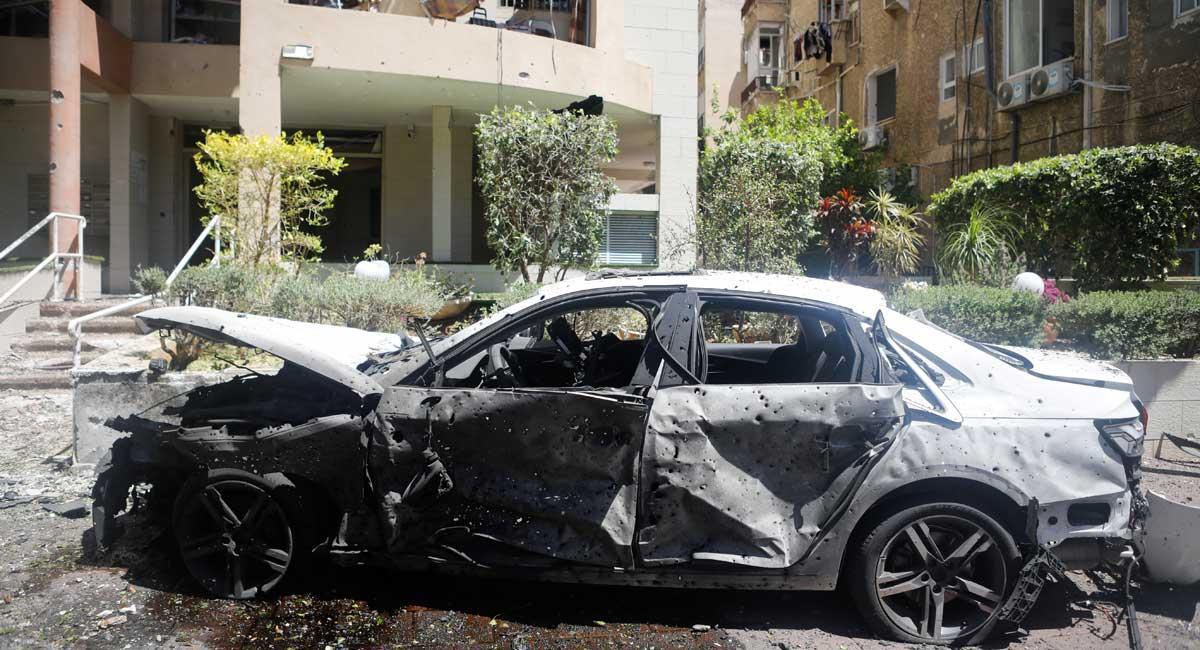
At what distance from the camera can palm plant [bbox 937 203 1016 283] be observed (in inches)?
433

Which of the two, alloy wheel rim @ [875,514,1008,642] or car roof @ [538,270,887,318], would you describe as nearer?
alloy wheel rim @ [875,514,1008,642]

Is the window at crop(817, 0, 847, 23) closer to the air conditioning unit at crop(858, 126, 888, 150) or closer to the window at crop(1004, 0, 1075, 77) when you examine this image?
the air conditioning unit at crop(858, 126, 888, 150)

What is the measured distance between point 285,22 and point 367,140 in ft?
18.8

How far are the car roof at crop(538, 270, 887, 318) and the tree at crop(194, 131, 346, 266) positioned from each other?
6.93 metres

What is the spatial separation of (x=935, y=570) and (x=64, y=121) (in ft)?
42.9

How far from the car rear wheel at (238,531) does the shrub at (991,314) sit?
6284 mm

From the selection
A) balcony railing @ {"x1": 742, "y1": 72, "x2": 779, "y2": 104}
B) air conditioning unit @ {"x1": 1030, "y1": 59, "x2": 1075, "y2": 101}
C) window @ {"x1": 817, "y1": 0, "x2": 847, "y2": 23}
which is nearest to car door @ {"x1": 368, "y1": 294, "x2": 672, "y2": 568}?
air conditioning unit @ {"x1": 1030, "y1": 59, "x2": 1075, "y2": 101}

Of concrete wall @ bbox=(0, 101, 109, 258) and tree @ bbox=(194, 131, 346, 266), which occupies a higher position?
concrete wall @ bbox=(0, 101, 109, 258)

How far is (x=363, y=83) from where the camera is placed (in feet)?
41.9

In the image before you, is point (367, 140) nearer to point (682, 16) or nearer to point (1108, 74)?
point (682, 16)

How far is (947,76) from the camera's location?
64.0 feet

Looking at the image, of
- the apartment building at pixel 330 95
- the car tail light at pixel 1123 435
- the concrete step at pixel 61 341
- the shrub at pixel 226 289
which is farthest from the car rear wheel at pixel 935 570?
the concrete step at pixel 61 341

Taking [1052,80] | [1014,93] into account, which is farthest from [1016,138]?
[1052,80]

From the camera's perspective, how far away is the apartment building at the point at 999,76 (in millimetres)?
13617
